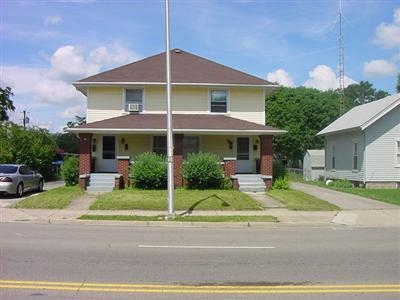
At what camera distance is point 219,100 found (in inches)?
1193

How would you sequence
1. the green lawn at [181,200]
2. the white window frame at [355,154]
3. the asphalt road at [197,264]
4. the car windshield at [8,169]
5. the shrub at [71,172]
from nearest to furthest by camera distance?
1. the asphalt road at [197,264]
2. the green lawn at [181,200]
3. the car windshield at [8,169]
4. the shrub at [71,172]
5. the white window frame at [355,154]

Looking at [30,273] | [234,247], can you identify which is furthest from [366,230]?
[30,273]

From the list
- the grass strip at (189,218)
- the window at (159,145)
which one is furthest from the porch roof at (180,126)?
the grass strip at (189,218)

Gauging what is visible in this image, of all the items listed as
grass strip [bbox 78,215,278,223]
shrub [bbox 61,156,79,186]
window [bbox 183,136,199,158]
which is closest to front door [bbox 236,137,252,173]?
window [bbox 183,136,199,158]

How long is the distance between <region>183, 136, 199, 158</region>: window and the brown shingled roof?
319 cm

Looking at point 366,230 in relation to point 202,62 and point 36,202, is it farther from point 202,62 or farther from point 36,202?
point 202,62

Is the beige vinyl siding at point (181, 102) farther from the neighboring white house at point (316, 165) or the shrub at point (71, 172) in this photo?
the neighboring white house at point (316, 165)

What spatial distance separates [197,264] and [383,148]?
78.9 feet

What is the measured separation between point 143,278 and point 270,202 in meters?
13.9

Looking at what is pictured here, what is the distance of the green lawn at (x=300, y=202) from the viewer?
63.9 feet

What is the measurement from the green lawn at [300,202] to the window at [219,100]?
23.8 feet

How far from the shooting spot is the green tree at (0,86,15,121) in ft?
205

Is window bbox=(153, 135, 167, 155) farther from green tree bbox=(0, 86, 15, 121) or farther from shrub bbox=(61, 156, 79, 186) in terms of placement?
green tree bbox=(0, 86, 15, 121)

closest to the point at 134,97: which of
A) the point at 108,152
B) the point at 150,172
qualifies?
the point at 108,152
